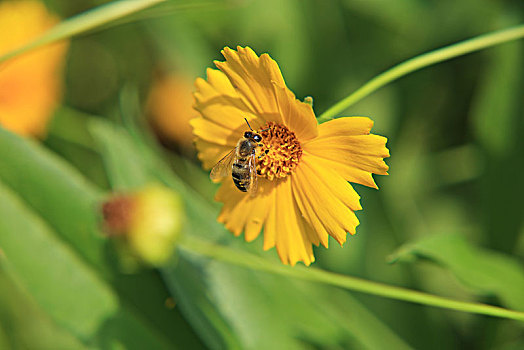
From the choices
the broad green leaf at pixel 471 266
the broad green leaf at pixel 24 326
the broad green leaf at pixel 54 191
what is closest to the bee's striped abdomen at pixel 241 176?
the broad green leaf at pixel 471 266

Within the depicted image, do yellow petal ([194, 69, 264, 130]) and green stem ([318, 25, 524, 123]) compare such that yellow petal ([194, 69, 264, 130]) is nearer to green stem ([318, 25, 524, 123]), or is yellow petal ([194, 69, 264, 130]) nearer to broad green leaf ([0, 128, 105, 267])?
green stem ([318, 25, 524, 123])

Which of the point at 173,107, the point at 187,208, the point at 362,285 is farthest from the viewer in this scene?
the point at 173,107

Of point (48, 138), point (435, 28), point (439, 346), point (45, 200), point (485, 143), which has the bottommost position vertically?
point (439, 346)

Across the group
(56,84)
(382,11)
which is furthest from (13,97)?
(382,11)

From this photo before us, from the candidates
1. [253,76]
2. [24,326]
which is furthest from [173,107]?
[253,76]

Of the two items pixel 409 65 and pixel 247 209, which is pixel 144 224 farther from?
pixel 409 65

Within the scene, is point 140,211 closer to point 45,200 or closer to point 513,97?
point 45,200
